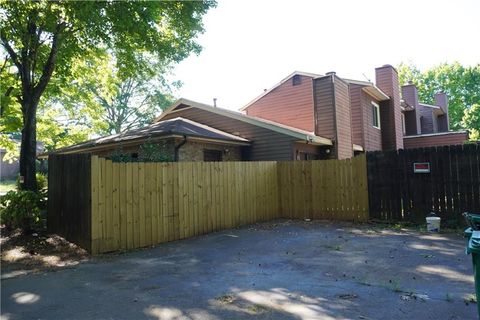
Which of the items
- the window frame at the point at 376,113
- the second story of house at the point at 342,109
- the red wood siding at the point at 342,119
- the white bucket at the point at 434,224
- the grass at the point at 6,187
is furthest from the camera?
the grass at the point at 6,187

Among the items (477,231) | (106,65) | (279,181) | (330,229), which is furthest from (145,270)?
(106,65)

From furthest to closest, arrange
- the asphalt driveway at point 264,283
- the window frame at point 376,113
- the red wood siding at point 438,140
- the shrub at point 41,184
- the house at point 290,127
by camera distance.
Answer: the red wood siding at point 438,140 → the window frame at point 376,113 → the house at point 290,127 → the shrub at point 41,184 → the asphalt driveway at point 264,283

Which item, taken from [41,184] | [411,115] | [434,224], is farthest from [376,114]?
[41,184]

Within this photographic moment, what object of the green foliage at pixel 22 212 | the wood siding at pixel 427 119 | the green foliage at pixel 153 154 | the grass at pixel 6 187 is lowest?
the green foliage at pixel 22 212

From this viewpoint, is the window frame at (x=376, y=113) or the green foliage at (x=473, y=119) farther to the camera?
the green foliage at (x=473, y=119)

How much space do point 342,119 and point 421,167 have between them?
811cm

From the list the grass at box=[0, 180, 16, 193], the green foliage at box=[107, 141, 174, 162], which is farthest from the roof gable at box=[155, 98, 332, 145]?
the grass at box=[0, 180, 16, 193]

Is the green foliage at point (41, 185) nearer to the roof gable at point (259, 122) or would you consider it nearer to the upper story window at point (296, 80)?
the roof gable at point (259, 122)

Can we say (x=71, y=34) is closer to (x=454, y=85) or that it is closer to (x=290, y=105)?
(x=290, y=105)

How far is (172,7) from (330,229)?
926 centimetres

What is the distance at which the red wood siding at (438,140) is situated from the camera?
24312 millimetres

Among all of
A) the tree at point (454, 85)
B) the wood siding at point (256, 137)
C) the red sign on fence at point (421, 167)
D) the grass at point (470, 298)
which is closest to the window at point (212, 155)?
the wood siding at point (256, 137)

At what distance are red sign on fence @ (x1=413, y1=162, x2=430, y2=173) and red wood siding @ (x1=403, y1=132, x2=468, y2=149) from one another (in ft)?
57.6

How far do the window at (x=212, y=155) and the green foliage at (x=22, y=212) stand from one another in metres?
7.03
